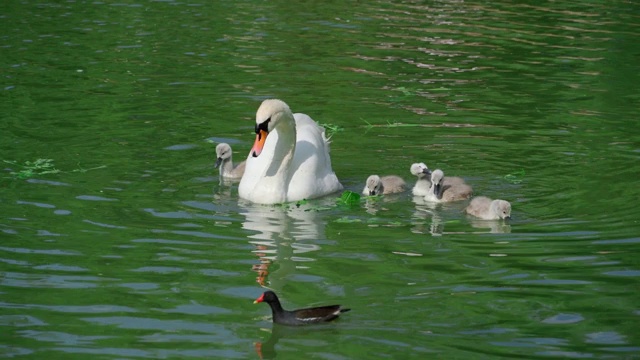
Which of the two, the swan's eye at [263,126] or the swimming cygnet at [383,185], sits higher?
the swan's eye at [263,126]

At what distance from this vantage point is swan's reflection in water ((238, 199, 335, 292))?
11.9 metres

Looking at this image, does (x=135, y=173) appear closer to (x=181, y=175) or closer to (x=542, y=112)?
(x=181, y=175)

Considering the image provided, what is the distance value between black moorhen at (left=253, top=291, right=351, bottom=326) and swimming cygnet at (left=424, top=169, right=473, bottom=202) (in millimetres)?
4235

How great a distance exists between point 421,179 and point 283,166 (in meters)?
1.60

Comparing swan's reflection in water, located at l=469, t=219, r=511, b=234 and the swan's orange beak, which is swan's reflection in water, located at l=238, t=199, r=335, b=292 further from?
swan's reflection in water, located at l=469, t=219, r=511, b=234

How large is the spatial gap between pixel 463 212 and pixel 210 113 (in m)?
6.25

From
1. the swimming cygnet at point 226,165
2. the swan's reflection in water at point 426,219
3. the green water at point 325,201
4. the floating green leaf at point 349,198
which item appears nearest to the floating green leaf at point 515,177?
the green water at point 325,201

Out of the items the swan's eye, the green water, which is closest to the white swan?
the swan's eye

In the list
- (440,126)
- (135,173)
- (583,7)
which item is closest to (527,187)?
(440,126)

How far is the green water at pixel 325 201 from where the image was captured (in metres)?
10.2

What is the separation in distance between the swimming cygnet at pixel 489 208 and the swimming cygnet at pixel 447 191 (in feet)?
1.82

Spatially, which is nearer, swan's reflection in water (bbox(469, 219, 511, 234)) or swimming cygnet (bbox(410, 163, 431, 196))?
swan's reflection in water (bbox(469, 219, 511, 234))

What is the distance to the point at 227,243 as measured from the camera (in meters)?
12.6

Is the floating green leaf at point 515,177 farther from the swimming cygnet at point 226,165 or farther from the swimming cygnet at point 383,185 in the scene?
the swimming cygnet at point 226,165
